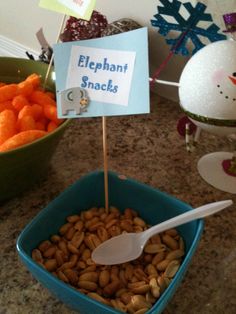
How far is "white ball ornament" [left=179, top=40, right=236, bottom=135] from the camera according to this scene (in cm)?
49

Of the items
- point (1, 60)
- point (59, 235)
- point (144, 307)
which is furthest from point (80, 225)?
point (1, 60)

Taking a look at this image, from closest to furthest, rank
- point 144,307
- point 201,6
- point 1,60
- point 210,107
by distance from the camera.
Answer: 1. point 144,307
2. point 210,107
3. point 201,6
4. point 1,60

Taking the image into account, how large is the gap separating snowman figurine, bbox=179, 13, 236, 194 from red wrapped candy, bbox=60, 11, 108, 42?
0.36 m

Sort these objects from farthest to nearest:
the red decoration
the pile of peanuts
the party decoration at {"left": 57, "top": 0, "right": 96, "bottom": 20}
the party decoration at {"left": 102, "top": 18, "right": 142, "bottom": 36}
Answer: the party decoration at {"left": 102, "top": 18, "right": 142, "bottom": 36}, the red decoration, the party decoration at {"left": 57, "top": 0, "right": 96, "bottom": 20}, the pile of peanuts

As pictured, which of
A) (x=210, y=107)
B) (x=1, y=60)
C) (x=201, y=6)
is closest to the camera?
(x=210, y=107)

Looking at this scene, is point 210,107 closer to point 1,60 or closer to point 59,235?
point 59,235

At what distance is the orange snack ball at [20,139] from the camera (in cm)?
52

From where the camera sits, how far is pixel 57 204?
1.64ft

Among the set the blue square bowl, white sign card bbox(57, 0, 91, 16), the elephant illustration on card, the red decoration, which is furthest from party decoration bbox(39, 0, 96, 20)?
the red decoration

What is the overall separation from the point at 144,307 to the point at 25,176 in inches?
10.7

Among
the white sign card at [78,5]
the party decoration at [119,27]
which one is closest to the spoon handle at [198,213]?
the white sign card at [78,5]

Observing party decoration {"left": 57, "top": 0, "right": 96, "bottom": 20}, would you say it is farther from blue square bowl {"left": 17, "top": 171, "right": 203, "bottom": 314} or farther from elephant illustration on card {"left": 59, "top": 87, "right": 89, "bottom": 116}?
blue square bowl {"left": 17, "top": 171, "right": 203, "bottom": 314}

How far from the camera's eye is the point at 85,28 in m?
0.82

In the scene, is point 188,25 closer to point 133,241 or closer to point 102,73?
point 102,73
